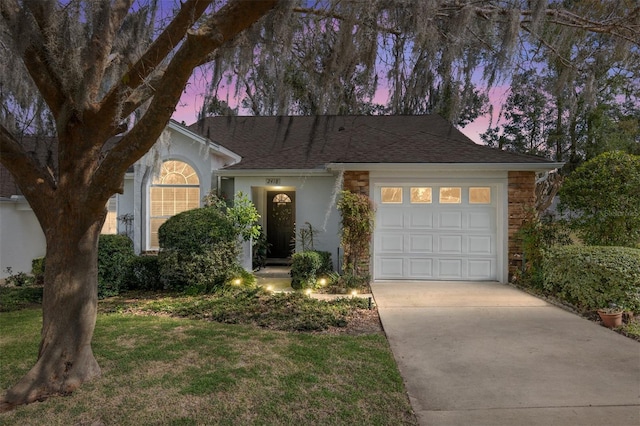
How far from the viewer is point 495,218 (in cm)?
912

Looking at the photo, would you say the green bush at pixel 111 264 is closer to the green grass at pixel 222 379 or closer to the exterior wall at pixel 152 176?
the exterior wall at pixel 152 176

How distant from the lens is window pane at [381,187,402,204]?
9312 millimetres

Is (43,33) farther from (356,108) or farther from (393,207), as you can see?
(393,207)

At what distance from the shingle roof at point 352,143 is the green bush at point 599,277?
2.53 meters

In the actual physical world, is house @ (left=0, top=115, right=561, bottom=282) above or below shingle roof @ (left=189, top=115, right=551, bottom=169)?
below

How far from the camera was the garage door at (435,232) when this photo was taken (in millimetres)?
9133

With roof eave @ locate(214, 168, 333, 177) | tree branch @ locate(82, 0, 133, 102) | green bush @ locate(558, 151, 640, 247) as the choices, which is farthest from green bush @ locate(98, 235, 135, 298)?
green bush @ locate(558, 151, 640, 247)

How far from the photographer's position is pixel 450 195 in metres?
9.20

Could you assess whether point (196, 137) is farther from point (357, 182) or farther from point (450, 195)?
point (450, 195)

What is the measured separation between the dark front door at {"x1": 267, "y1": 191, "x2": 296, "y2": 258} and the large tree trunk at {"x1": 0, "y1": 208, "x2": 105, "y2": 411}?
28.1ft

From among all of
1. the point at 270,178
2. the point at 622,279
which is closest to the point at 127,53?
the point at 270,178

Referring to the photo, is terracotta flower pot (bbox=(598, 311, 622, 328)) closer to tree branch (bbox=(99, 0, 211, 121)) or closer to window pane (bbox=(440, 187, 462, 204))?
window pane (bbox=(440, 187, 462, 204))

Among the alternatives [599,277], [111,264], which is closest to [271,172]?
[111,264]

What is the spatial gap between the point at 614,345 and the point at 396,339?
2705mm
